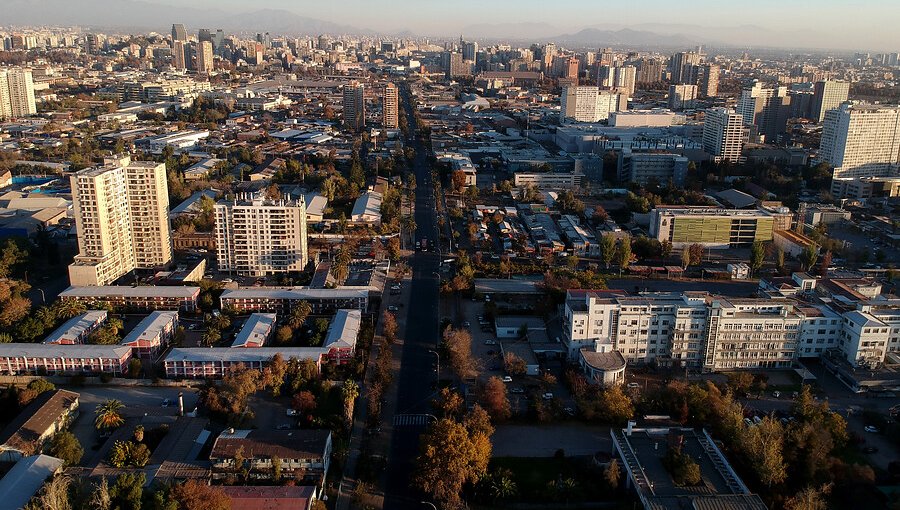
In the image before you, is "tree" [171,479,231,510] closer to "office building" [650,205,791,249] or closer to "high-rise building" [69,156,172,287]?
"high-rise building" [69,156,172,287]

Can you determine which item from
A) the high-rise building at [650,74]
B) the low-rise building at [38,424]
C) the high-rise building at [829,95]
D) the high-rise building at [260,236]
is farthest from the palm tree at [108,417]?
the high-rise building at [650,74]

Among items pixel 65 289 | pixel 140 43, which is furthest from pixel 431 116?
pixel 140 43

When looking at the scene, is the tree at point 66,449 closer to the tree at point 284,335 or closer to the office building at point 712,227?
the tree at point 284,335

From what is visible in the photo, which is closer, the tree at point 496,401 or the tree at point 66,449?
the tree at point 66,449

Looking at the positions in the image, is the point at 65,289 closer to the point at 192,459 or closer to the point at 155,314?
the point at 155,314

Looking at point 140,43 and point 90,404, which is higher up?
point 140,43

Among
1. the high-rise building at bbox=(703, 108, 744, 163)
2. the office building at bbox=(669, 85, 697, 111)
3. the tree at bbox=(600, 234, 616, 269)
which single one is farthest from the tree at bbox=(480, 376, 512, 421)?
the office building at bbox=(669, 85, 697, 111)

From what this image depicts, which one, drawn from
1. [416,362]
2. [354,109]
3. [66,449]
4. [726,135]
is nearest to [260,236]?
[416,362]
